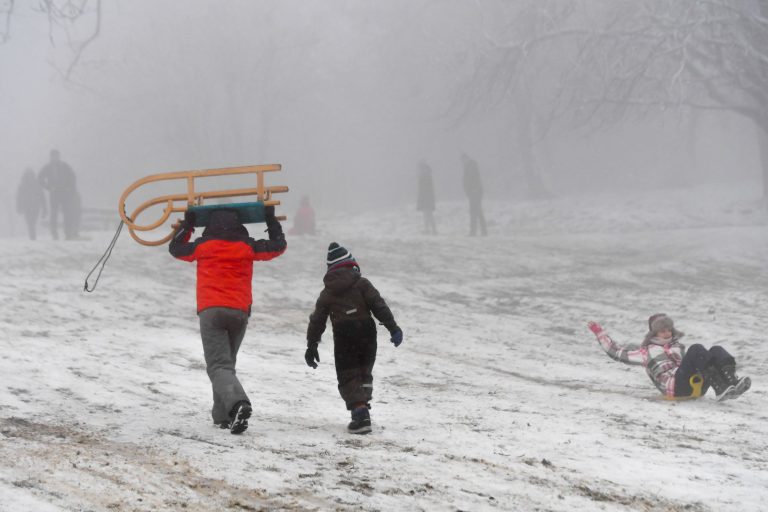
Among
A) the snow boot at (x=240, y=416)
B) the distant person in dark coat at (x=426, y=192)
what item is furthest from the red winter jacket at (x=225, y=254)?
the distant person in dark coat at (x=426, y=192)

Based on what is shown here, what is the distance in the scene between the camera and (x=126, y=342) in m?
8.92

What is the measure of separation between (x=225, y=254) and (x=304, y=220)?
1619 cm

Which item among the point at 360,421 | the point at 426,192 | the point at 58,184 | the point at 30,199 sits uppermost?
the point at 426,192

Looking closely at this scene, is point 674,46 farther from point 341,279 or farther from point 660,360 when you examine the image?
point 341,279

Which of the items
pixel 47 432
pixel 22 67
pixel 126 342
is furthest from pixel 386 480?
pixel 22 67

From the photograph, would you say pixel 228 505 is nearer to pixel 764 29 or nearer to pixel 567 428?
pixel 567 428

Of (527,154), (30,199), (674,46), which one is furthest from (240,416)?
(527,154)

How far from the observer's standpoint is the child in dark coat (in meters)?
5.77

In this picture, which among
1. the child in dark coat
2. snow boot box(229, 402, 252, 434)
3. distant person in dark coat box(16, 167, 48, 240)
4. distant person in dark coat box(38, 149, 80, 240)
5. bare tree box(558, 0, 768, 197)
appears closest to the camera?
snow boot box(229, 402, 252, 434)

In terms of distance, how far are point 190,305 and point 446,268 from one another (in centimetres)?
517

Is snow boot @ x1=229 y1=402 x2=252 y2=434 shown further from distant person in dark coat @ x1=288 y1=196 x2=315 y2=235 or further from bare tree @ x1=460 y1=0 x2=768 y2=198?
distant person in dark coat @ x1=288 y1=196 x2=315 y2=235

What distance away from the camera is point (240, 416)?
5.35 meters

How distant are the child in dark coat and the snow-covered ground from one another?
0.33 metres

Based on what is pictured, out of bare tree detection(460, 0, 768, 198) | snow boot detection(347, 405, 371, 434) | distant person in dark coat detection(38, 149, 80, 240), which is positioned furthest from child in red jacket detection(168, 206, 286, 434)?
distant person in dark coat detection(38, 149, 80, 240)
